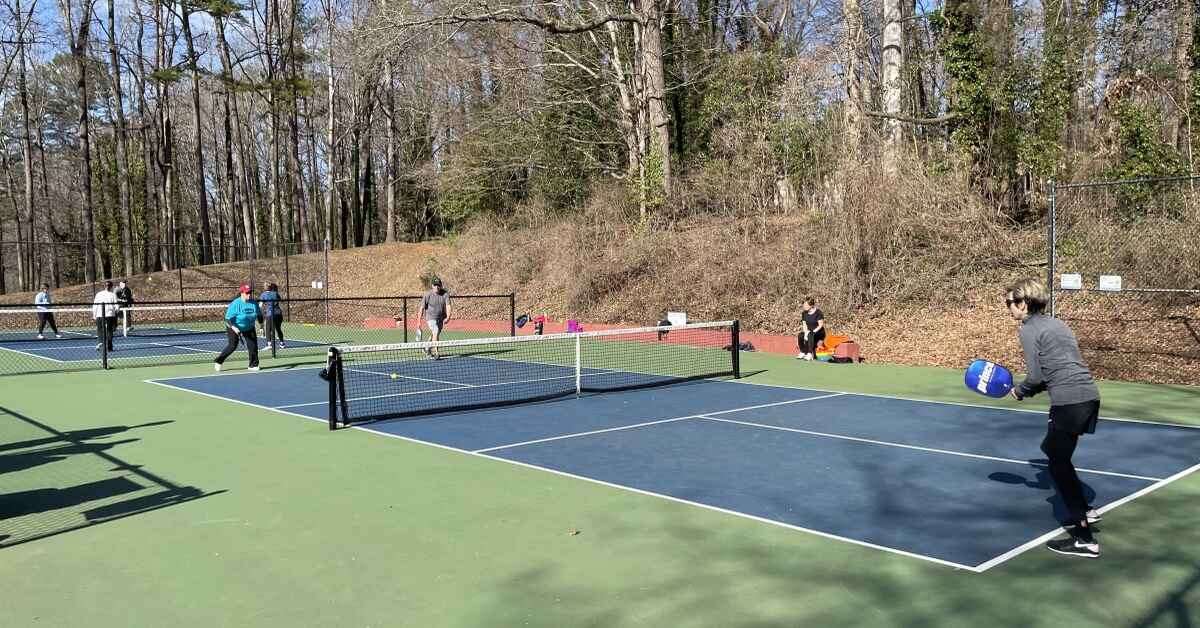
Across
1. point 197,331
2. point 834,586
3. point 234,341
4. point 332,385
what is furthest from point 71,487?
point 197,331

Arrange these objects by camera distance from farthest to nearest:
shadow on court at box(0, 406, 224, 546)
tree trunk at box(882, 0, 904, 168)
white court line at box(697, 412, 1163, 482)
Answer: tree trunk at box(882, 0, 904, 168), white court line at box(697, 412, 1163, 482), shadow on court at box(0, 406, 224, 546)

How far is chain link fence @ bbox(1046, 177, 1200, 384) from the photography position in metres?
14.5

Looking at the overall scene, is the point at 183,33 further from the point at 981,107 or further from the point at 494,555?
the point at 494,555

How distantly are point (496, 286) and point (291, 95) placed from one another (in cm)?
1867

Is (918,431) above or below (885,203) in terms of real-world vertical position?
below

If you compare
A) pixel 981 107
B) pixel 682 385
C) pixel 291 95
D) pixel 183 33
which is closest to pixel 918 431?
pixel 682 385

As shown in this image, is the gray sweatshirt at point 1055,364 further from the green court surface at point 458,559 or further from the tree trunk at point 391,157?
the tree trunk at point 391,157

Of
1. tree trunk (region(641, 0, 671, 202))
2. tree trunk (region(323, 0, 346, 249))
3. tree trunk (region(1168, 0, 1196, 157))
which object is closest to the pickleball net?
tree trunk (region(641, 0, 671, 202))

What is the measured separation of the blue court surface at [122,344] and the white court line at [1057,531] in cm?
1951

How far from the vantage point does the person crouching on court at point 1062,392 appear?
220 inches

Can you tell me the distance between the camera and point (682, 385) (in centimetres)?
1450

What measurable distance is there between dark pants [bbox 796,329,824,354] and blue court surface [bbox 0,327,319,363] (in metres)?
13.2

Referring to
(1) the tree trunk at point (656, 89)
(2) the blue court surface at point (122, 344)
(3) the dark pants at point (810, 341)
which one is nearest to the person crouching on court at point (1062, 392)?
(3) the dark pants at point (810, 341)

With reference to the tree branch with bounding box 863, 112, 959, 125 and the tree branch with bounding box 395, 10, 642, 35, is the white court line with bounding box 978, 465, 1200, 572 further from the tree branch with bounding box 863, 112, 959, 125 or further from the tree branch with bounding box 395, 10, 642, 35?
the tree branch with bounding box 395, 10, 642, 35
